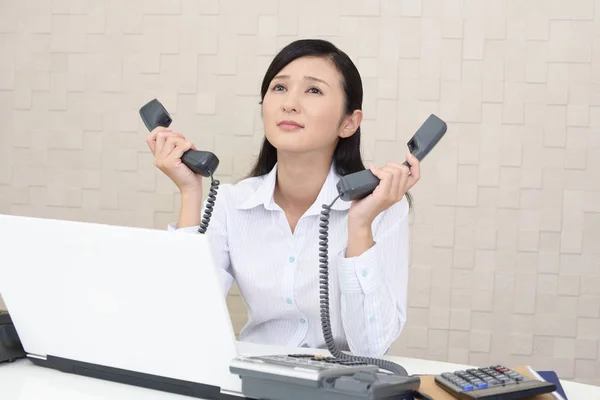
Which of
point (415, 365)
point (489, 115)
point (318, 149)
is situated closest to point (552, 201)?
point (489, 115)

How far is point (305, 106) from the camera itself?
6.55 ft

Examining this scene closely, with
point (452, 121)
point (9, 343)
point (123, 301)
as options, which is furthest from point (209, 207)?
point (452, 121)

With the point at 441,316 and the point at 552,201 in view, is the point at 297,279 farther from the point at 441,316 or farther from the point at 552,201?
the point at 552,201

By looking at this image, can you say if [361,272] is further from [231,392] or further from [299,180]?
[231,392]

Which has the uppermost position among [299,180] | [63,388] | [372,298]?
[299,180]

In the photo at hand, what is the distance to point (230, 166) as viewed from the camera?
2.83 meters

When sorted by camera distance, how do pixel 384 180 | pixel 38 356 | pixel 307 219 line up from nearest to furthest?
pixel 38 356
pixel 384 180
pixel 307 219

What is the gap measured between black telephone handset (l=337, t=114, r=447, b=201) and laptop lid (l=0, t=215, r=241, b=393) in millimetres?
632

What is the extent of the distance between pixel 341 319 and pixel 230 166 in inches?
43.2

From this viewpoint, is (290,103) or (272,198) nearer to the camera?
(290,103)

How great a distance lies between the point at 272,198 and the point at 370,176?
44cm

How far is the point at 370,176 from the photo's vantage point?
1.73m

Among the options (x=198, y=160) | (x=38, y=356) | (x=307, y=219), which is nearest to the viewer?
(x=38, y=356)

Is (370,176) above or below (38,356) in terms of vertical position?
above
